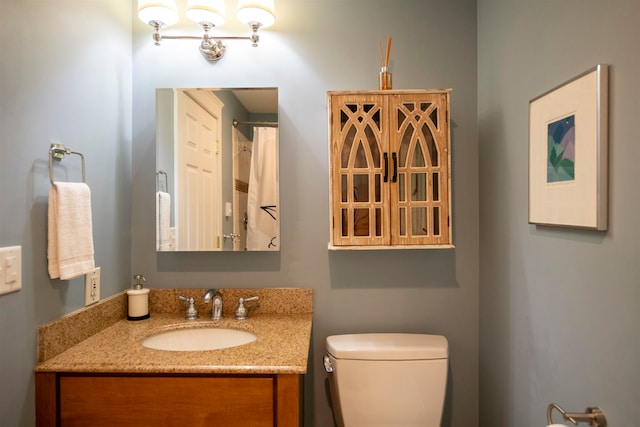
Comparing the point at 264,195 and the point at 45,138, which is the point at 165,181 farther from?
the point at 45,138

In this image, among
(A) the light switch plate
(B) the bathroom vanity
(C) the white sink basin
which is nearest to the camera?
(A) the light switch plate

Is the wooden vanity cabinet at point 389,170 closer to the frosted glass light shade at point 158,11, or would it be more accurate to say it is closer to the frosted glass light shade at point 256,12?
the frosted glass light shade at point 256,12

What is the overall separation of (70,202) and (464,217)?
4.93ft

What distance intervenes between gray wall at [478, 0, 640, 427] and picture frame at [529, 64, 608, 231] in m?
0.02

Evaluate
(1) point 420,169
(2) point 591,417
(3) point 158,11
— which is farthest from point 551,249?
(3) point 158,11

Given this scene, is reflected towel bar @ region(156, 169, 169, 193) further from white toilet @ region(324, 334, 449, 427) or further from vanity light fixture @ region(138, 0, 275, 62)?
white toilet @ region(324, 334, 449, 427)

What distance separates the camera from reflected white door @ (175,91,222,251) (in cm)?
169

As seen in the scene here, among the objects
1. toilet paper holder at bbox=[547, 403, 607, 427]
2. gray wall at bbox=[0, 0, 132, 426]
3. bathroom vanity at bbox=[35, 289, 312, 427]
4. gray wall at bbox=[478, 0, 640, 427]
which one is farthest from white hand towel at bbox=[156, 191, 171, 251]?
toilet paper holder at bbox=[547, 403, 607, 427]

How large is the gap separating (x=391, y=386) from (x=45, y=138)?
1.44 metres

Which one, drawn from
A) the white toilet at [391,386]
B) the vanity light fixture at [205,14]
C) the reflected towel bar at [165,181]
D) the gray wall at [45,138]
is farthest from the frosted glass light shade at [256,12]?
the white toilet at [391,386]

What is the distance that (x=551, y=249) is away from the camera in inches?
46.3

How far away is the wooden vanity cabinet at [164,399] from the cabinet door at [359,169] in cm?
63

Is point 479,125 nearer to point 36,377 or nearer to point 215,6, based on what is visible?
point 215,6

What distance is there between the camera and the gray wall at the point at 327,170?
1721mm
